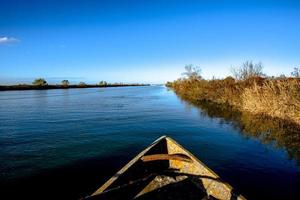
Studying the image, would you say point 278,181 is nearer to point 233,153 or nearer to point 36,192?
point 233,153

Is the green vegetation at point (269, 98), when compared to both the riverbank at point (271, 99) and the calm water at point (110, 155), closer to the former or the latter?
the riverbank at point (271, 99)

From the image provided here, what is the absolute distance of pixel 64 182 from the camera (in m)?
7.45

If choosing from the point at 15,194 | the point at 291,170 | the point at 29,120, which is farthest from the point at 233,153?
the point at 29,120

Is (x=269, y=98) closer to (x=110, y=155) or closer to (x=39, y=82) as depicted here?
(x=110, y=155)

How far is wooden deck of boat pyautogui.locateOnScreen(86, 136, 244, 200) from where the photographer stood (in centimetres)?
556

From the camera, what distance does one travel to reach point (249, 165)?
356 inches

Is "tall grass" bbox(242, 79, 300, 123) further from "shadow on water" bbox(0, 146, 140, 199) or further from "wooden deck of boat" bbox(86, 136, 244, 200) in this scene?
"shadow on water" bbox(0, 146, 140, 199)

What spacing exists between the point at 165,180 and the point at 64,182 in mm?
3240

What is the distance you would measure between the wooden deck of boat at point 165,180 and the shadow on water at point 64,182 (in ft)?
5.08

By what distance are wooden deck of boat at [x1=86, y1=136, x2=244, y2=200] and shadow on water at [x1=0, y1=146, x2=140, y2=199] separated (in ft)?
5.08

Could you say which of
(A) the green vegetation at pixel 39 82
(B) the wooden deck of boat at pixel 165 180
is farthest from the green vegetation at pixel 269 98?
(A) the green vegetation at pixel 39 82

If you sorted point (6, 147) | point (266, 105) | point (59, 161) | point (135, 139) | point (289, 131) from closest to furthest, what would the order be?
1. point (59, 161)
2. point (6, 147)
3. point (135, 139)
4. point (289, 131)
5. point (266, 105)

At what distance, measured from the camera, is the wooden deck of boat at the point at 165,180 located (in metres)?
5.56

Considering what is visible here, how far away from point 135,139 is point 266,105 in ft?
38.9
